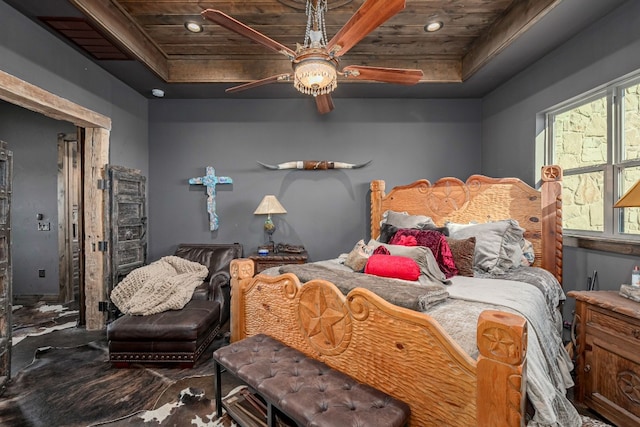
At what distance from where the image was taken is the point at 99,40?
8.16ft

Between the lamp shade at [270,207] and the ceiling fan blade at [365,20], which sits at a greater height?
the ceiling fan blade at [365,20]

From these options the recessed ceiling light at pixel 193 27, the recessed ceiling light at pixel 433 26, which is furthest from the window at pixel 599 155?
the recessed ceiling light at pixel 193 27

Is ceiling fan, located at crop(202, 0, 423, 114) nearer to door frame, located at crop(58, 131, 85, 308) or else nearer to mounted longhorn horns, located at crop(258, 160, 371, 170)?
mounted longhorn horns, located at crop(258, 160, 371, 170)

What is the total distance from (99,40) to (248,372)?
3.01 meters

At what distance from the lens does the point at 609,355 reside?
5.40ft

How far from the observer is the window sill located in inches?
77.1

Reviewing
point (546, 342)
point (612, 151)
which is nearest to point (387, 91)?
point (612, 151)

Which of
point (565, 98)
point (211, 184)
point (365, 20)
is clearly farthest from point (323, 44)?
point (211, 184)

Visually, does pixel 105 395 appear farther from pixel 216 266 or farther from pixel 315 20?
pixel 315 20

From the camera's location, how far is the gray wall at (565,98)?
2051mm

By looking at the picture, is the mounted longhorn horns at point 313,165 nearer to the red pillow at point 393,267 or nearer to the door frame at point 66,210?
the red pillow at point 393,267

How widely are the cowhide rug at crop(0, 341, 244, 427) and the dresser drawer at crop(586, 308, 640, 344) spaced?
237cm

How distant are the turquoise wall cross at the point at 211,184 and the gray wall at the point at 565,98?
3.40m

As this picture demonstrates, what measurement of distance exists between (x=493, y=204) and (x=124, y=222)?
396 cm
